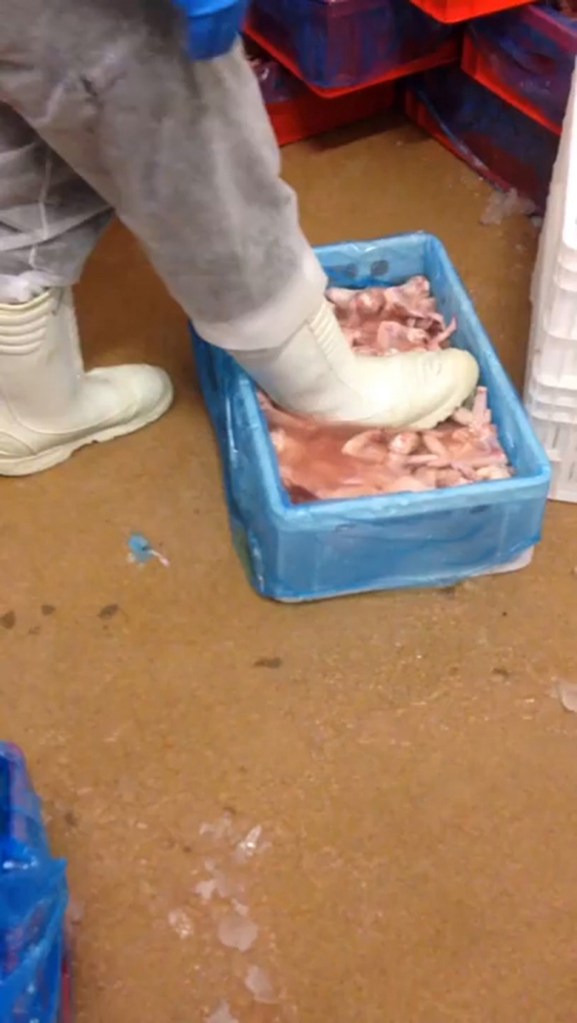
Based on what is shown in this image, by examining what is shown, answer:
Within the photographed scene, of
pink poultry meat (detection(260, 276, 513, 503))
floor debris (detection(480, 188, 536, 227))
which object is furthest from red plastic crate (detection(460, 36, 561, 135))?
pink poultry meat (detection(260, 276, 513, 503))

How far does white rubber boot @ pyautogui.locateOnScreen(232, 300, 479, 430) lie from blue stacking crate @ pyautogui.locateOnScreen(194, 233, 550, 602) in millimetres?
31

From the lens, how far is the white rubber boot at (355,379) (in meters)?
0.90

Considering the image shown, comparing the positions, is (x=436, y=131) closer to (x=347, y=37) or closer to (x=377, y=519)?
(x=347, y=37)

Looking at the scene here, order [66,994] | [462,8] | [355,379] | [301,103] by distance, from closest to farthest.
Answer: [66,994] → [355,379] → [462,8] → [301,103]

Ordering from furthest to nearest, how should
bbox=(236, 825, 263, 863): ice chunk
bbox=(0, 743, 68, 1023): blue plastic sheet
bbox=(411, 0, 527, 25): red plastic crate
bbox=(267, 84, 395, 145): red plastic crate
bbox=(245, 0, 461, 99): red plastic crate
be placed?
bbox=(267, 84, 395, 145): red plastic crate → bbox=(245, 0, 461, 99): red plastic crate → bbox=(411, 0, 527, 25): red plastic crate → bbox=(236, 825, 263, 863): ice chunk → bbox=(0, 743, 68, 1023): blue plastic sheet

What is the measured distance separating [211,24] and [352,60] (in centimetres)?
71

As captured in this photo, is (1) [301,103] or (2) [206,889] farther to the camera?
(1) [301,103]

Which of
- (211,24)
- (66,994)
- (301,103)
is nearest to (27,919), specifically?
(66,994)

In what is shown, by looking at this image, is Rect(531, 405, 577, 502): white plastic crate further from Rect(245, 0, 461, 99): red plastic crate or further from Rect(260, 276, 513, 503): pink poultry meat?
Rect(245, 0, 461, 99): red plastic crate

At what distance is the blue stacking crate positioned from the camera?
2.86 ft

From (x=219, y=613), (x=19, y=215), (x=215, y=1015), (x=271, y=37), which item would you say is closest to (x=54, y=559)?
(x=219, y=613)

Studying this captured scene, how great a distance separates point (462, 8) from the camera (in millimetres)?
1146

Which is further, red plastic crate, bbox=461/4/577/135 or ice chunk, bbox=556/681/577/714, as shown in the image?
red plastic crate, bbox=461/4/577/135

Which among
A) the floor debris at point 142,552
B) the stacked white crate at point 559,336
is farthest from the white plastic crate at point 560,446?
the floor debris at point 142,552
